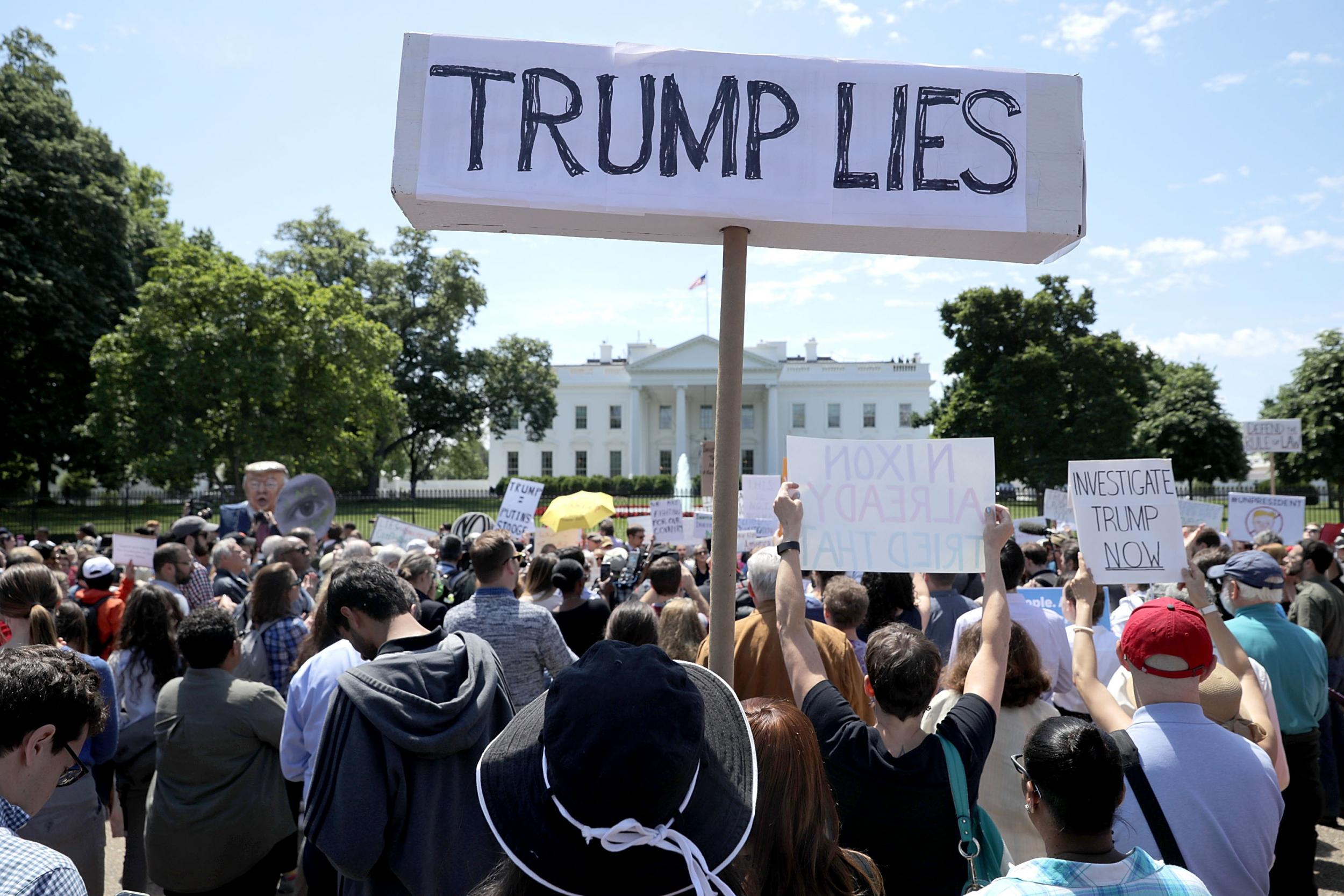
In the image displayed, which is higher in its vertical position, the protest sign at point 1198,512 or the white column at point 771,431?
the white column at point 771,431

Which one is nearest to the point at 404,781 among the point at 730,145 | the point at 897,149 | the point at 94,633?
the point at 730,145

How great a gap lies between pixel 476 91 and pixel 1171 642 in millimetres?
2364

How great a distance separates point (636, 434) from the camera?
70.5 metres

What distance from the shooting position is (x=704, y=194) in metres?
2.42

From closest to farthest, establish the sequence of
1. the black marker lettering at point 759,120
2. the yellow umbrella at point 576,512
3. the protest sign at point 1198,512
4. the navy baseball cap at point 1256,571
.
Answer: the black marker lettering at point 759,120, the navy baseball cap at point 1256,571, the protest sign at point 1198,512, the yellow umbrella at point 576,512

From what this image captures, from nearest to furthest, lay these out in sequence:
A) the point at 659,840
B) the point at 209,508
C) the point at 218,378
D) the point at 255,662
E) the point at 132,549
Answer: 1. the point at 659,840
2. the point at 255,662
3. the point at 132,549
4. the point at 209,508
5. the point at 218,378

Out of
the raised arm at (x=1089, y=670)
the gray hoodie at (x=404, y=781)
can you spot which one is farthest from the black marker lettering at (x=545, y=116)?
the raised arm at (x=1089, y=670)

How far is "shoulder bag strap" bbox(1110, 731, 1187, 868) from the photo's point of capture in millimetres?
2217

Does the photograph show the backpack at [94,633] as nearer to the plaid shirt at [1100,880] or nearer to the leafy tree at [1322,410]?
the plaid shirt at [1100,880]

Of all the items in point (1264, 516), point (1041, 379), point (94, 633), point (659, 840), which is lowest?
point (94, 633)

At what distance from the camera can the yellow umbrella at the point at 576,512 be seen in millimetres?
11812

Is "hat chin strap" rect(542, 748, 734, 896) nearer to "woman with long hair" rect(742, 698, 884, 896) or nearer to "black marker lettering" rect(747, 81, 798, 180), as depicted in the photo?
"woman with long hair" rect(742, 698, 884, 896)

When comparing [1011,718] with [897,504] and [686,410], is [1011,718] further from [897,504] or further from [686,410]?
[686,410]

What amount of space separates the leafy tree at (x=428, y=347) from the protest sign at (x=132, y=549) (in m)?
29.9
